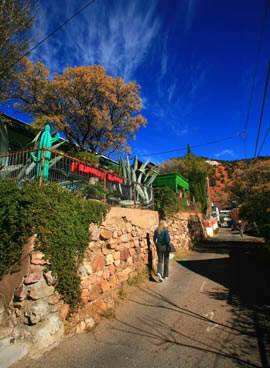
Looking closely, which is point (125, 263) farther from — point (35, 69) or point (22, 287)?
point (35, 69)

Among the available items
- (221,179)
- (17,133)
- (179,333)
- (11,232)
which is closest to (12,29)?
(17,133)

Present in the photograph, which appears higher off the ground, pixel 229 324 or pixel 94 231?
pixel 94 231

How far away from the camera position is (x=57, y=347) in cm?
307

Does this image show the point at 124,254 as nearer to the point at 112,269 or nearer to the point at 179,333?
the point at 112,269

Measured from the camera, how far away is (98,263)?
453 cm

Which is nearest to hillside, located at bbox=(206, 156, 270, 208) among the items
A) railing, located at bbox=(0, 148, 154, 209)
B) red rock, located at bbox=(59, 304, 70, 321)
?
railing, located at bbox=(0, 148, 154, 209)

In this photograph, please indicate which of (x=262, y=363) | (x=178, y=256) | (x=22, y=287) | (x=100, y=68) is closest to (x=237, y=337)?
(x=262, y=363)

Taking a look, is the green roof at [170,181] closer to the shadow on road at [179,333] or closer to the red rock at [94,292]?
the shadow on road at [179,333]

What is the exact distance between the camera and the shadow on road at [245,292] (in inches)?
133

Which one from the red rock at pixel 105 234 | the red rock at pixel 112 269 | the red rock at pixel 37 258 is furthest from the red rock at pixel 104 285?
the red rock at pixel 37 258

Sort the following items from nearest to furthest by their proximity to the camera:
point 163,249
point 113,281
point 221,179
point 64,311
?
1. point 64,311
2. point 113,281
3. point 163,249
4. point 221,179

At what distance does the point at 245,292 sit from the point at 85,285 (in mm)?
4204

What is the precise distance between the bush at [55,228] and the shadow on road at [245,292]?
2.84 m

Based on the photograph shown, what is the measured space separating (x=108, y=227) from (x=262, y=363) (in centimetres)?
364
